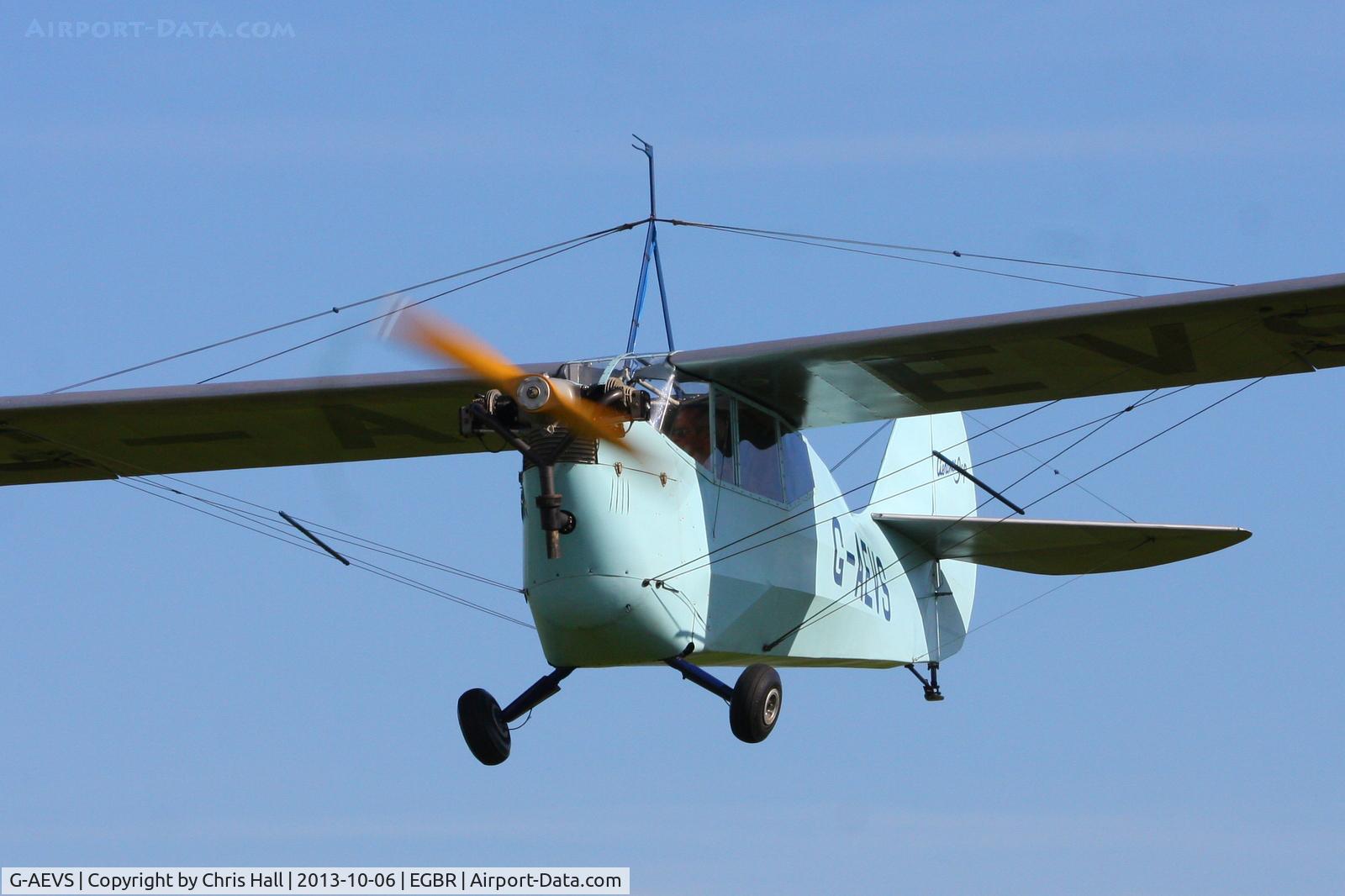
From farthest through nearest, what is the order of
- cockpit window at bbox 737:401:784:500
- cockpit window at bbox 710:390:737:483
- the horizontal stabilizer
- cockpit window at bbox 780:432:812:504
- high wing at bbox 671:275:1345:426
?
the horizontal stabilizer → cockpit window at bbox 780:432:812:504 → cockpit window at bbox 737:401:784:500 → cockpit window at bbox 710:390:737:483 → high wing at bbox 671:275:1345:426

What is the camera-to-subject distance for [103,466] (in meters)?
16.2

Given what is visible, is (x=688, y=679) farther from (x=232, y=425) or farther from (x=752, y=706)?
(x=232, y=425)

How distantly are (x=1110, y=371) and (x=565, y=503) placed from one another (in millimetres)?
4362

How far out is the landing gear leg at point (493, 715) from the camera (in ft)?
41.7

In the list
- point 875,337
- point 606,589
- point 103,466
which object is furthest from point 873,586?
point 103,466

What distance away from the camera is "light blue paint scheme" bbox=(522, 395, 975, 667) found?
12.1m

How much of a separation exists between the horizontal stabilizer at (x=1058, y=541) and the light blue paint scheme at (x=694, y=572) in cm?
84

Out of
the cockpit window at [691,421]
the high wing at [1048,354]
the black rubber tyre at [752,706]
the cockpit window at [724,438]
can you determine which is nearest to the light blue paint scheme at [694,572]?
the cockpit window at [724,438]

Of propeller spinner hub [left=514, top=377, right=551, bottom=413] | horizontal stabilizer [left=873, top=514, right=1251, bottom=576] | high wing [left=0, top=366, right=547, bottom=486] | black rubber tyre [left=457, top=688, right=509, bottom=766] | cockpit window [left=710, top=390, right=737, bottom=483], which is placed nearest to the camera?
propeller spinner hub [left=514, top=377, right=551, bottom=413]

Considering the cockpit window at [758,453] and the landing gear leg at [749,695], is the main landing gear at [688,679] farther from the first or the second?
the cockpit window at [758,453]

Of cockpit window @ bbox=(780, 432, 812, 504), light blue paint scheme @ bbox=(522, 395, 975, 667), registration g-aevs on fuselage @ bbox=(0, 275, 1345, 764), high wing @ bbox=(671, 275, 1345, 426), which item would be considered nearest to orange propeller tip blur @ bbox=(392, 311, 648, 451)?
registration g-aevs on fuselage @ bbox=(0, 275, 1345, 764)

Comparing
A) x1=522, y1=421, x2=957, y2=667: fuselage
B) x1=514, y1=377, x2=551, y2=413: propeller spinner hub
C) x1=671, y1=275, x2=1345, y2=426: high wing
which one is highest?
x1=671, y1=275, x2=1345, y2=426: high wing

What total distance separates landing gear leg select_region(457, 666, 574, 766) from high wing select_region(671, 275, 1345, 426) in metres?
2.30

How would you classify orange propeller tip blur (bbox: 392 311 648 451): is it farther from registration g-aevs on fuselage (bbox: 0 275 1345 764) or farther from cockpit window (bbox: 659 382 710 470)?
cockpit window (bbox: 659 382 710 470)
